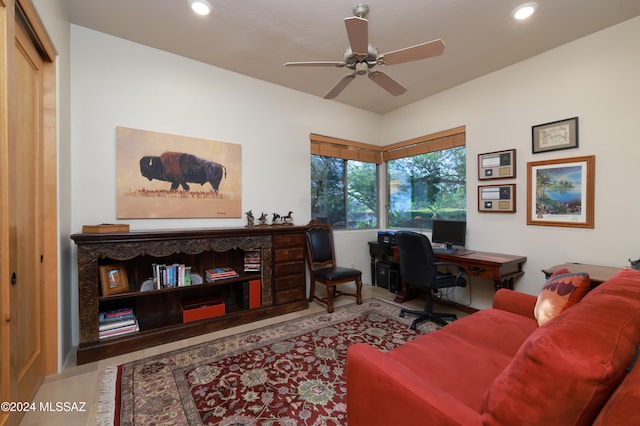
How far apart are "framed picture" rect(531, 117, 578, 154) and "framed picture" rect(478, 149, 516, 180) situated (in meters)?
0.24

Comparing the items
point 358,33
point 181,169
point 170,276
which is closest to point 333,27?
point 358,33

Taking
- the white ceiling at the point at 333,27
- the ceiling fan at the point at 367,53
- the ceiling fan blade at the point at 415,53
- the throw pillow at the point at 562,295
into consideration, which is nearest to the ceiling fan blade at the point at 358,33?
the ceiling fan at the point at 367,53

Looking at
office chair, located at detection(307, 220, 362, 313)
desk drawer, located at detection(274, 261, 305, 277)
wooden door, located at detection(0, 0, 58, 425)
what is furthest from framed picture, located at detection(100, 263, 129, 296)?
office chair, located at detection(307, 220, 362, 313)

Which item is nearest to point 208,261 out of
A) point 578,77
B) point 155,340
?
point 155,340

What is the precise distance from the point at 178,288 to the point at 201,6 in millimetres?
2521

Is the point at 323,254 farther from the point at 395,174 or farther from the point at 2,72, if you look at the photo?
the point at 2,72

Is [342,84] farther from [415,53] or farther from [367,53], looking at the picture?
[415,53]

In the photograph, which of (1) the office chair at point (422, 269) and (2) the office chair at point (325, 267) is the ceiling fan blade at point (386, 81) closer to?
(1) the office chair at point (422, 269)

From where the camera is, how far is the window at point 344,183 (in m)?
4.22

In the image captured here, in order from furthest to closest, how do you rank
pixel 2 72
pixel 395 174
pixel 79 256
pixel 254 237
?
pixel 395 174 < pixel 254 237 < pixel 79 256 < pixel 2 72

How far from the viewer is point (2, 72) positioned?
1.36m

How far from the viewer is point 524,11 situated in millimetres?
2279

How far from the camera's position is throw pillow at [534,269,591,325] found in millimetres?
1423

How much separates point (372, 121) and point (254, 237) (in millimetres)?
2986
